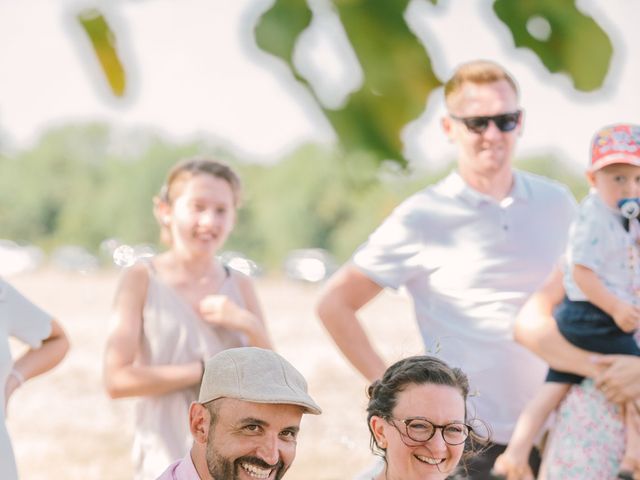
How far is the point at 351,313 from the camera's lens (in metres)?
3.80

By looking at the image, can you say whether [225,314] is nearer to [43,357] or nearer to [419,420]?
[43,357]

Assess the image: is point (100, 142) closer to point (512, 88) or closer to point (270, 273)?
point (512, 88)

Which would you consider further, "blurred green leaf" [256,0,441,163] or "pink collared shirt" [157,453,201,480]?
"pink collared shirt" [157,453,201,480]

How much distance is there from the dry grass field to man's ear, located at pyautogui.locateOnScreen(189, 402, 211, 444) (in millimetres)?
644

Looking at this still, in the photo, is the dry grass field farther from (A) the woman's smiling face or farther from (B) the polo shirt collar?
(B) the polo shirt collar

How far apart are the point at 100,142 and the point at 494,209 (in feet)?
7.03

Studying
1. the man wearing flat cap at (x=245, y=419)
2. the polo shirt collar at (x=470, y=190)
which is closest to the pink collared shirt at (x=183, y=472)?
the man wearing flat cap at (x=245, y=419)

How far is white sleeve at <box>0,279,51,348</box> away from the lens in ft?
10.9

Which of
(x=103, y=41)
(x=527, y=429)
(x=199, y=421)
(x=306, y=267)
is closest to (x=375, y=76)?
(x=103, y=41)

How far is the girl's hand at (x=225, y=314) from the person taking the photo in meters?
3.75

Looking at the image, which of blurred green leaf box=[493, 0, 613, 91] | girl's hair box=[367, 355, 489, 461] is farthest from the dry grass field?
blurred green leaf box=[493, 0, 613, 91]

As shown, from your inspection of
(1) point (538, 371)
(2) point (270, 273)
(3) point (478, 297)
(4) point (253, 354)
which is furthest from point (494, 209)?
(2) point (270, 273)

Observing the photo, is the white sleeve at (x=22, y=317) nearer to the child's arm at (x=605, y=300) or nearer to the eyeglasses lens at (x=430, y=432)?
the eyeglasses lens at (x=430, y=432)

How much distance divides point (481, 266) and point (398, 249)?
0.88 feet
